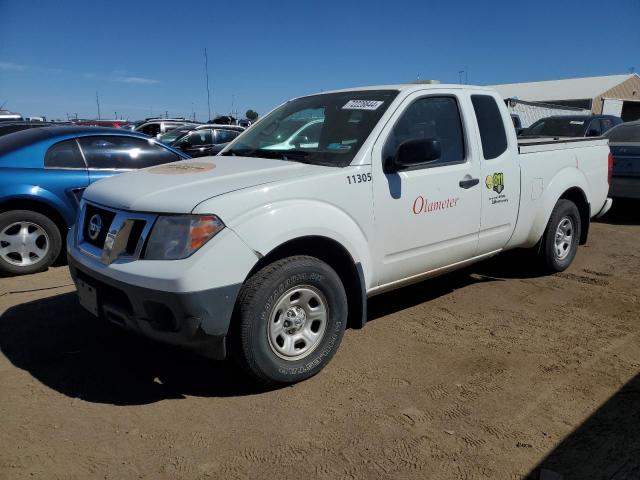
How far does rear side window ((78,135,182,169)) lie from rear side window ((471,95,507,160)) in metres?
3.83

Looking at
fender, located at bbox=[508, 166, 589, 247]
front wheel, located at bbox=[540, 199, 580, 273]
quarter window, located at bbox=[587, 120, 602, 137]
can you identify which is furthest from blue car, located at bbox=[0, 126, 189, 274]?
quarter window, located at bbox=[587, 120, 602, 137]

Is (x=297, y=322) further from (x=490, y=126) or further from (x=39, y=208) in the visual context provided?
(x=39, y=208)

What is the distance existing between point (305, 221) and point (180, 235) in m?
0.74

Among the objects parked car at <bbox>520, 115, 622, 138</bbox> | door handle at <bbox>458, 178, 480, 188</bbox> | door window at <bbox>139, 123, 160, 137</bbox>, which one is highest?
door window at <bbox>139, 123, 160, 137</bbox>

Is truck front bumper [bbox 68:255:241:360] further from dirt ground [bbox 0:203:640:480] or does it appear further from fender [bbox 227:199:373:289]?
dirt ground [bbox 0:203:640:480]

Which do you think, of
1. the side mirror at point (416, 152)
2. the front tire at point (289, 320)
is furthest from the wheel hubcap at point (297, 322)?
the side mirror at point (416, 152)

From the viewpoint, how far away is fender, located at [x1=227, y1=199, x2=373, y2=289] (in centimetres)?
299

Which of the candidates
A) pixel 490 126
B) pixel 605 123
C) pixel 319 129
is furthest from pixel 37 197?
pixel 605 123

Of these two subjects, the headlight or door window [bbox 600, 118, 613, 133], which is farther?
door window [bbox 600, 118, 613, 133]

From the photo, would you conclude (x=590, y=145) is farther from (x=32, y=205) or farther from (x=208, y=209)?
(x=32, y=205)

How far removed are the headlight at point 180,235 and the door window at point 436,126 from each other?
155cm

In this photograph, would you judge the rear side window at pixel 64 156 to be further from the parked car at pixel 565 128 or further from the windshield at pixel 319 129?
the parked car at pixel 565 128

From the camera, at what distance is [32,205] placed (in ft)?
18.2

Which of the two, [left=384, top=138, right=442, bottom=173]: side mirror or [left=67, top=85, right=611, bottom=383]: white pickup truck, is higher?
[left=384, top=138, right=442, bottom=173]: side mirror
